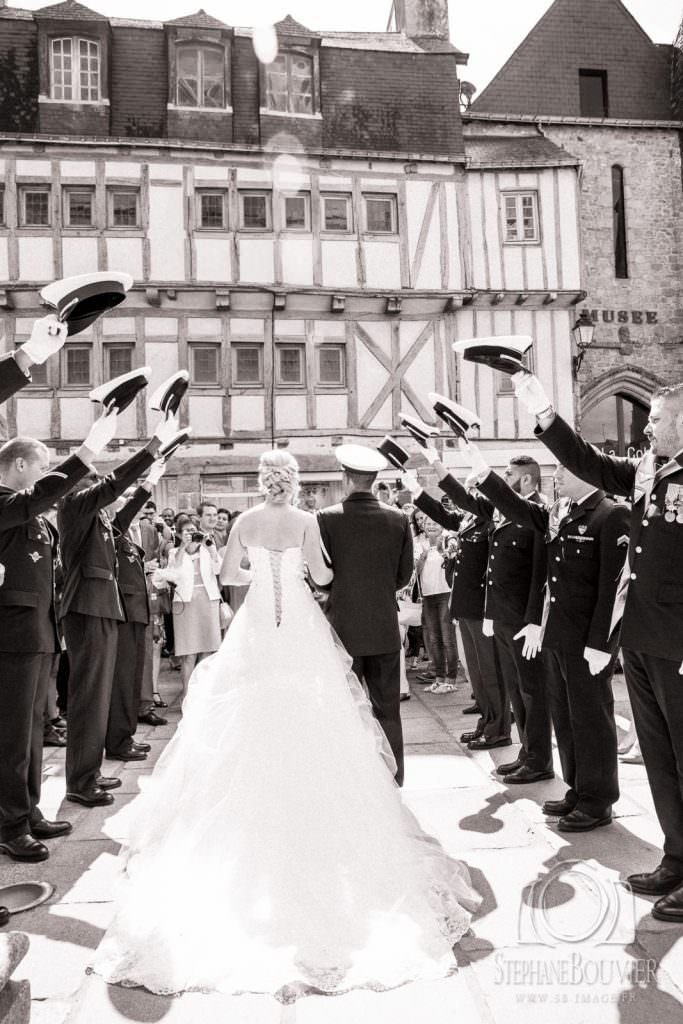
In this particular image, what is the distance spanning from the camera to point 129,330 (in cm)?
1720

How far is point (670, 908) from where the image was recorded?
136 inches

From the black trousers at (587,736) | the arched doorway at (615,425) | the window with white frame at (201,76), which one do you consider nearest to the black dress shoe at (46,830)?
the black trousers at (587,736)

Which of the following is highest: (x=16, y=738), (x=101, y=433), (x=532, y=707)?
(x=101, y=433)

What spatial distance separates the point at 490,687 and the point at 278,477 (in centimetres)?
303

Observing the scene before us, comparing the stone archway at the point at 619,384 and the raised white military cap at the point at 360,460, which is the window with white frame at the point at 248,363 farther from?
the raised white military cap at the point at 360,460

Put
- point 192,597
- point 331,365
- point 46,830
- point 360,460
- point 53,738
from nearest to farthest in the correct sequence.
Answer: point 46,830
point 360,460
point 53,738
point 192,597
point 331,365

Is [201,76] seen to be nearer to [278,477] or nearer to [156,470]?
[156,470]

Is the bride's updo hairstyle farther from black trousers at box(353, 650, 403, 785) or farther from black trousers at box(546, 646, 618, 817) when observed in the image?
black trousers at box(546, 646, 618, 817)

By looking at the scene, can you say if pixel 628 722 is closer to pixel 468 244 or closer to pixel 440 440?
→ pixel 440 440

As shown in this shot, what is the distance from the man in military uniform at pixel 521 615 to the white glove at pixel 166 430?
1.97m

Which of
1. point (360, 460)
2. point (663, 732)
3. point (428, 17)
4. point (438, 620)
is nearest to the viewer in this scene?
point (663, 732)

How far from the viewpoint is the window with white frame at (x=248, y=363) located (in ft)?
57.6

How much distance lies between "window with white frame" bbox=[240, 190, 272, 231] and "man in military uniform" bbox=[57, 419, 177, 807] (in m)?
13.0

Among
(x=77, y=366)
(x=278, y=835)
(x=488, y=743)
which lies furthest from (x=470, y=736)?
(x=77, y=366)
